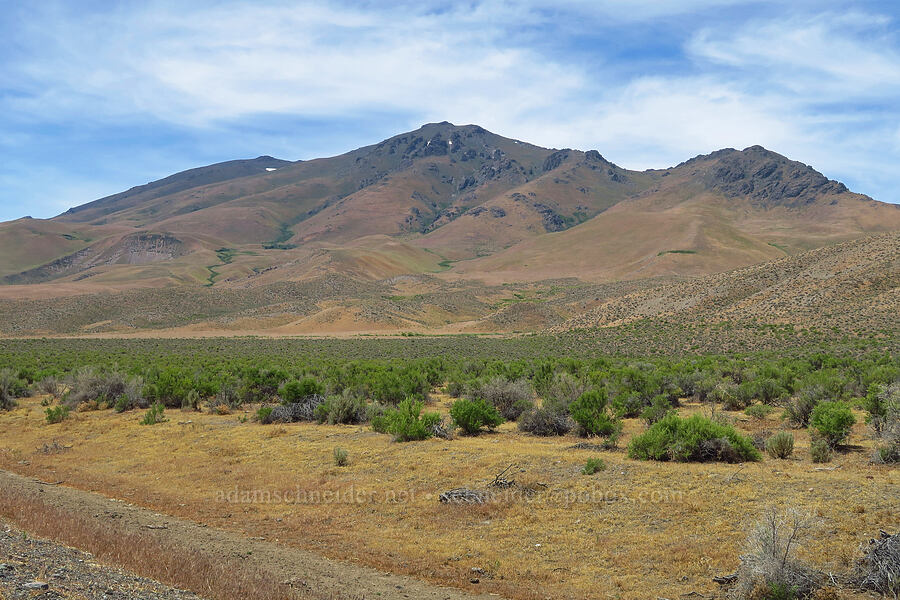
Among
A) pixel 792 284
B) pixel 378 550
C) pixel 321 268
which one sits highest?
pixel 321 268

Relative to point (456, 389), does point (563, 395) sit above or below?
above

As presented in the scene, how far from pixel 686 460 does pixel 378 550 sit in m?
6.46

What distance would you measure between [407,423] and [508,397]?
4.95 m

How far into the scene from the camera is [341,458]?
44.9 feet

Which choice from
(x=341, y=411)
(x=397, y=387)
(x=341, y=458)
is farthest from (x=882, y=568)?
(x=397, y=387)

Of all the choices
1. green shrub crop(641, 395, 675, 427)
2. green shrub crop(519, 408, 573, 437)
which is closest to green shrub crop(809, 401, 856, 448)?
green shrub crop(641, 395, 675, 427)

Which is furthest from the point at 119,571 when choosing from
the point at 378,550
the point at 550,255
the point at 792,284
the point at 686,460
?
the point at 550,255

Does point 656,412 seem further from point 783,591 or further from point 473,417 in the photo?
point 783,591

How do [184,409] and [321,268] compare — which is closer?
[184,409]

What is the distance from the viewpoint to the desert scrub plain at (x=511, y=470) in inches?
320

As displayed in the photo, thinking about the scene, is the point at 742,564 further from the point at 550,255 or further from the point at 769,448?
the point at 550,255

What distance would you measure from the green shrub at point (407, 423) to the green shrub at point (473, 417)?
61cm

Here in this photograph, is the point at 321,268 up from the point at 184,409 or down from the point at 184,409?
up

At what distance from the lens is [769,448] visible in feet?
39.7
